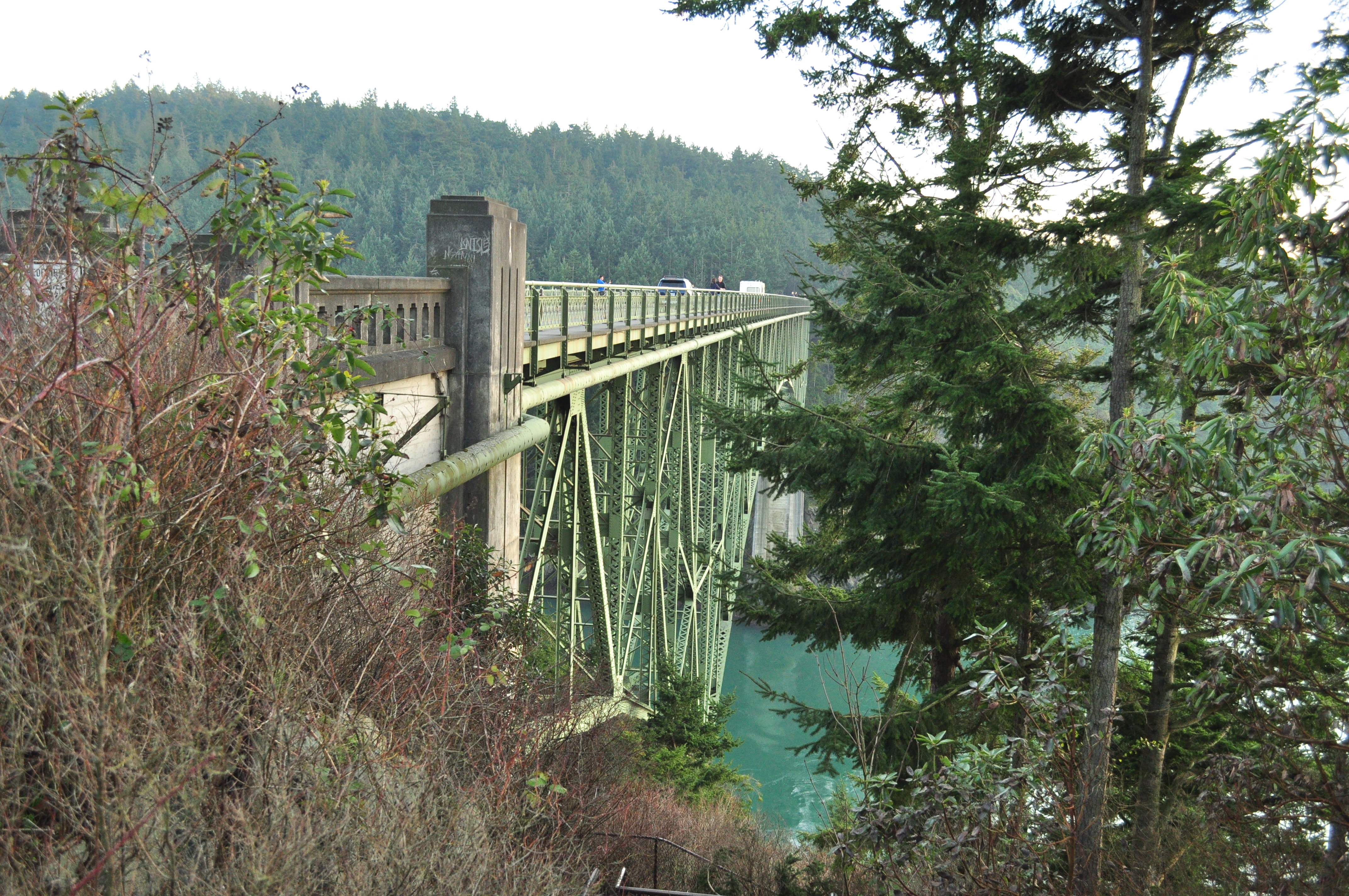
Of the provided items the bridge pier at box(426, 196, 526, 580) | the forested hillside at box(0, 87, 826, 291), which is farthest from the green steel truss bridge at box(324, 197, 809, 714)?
the forested hillside at box(0, 87, 826, 291)

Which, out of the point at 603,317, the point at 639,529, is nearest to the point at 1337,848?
the point at 603,317

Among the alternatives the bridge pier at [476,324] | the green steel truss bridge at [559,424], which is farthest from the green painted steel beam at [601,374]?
the bridge pier at [476,324]

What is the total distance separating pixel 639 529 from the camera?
1381cm

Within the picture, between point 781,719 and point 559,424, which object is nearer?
point 559,424

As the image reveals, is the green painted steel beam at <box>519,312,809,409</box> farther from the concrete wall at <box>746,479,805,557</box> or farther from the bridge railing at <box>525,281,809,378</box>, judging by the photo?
the concrete wall at <box>746,479,805,557</box>

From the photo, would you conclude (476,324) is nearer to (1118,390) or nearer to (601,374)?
(601,374)

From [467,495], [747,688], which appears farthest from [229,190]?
[747,688]

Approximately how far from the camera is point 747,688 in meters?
A: 32.7

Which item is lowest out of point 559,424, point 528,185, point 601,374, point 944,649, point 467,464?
point 944,649

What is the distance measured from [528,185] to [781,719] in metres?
89.1

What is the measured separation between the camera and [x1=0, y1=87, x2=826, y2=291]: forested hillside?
3014 inches

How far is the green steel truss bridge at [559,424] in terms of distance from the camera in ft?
18.9

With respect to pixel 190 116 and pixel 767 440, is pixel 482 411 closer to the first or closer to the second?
pixel 767 440

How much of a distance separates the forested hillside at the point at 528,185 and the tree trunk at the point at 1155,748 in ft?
181
